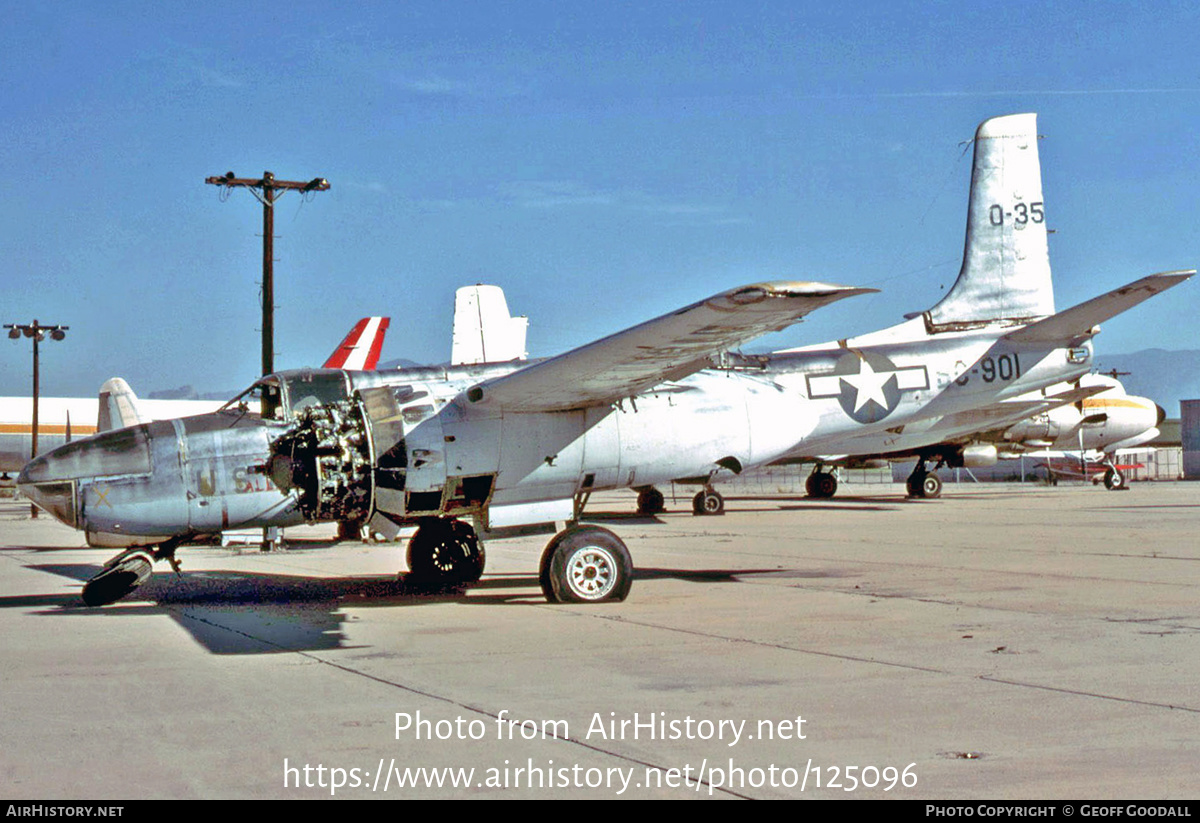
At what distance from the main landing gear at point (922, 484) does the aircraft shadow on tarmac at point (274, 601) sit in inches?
1055

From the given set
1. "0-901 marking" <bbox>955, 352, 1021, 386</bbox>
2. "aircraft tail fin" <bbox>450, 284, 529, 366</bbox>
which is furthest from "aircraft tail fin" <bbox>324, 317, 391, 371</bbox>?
"0-901 marking" <bbox>955, 352, 1021, 386</bbox>

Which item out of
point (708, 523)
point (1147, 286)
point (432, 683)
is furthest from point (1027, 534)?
point (432, 683)

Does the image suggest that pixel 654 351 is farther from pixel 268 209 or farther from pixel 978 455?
pixel 978 455

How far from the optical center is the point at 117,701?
7.42 meters

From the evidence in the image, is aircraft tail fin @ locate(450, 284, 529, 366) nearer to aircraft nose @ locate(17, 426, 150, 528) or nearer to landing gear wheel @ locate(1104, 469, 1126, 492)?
aircraft nose @ locate(17, 426, 150, 528)

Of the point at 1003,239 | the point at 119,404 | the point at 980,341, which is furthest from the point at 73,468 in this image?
the point at 1003,239

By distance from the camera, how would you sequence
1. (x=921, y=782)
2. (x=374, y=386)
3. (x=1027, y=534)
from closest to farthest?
(x=921, y=782) < (x=374, y=386) < (x=1027, y=534)

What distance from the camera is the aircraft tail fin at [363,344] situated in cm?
4391

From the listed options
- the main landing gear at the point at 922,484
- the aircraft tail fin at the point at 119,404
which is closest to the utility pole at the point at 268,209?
the aircraft tail fin at the point at 119,404

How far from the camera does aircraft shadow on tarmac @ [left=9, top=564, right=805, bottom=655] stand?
33.7 ft

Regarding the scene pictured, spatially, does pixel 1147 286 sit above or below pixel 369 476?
above

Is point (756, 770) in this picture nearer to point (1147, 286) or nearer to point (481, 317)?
point (1147, 286)

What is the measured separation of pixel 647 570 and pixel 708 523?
12.0 metres

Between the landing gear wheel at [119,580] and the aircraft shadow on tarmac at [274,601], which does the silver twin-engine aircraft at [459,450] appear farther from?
the aircraft shadow on tarmac at [274,601]
